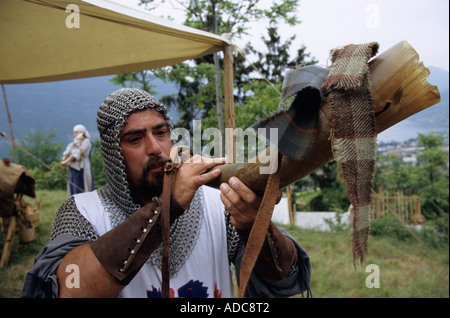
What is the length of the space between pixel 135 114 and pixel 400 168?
14.3 meters

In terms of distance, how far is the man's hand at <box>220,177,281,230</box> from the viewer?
1.37 meters

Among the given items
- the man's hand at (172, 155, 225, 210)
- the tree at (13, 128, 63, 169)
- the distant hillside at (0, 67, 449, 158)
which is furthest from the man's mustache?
the distant hillside at (0, 67, 449, 158)

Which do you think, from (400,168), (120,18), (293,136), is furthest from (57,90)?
(293,136)

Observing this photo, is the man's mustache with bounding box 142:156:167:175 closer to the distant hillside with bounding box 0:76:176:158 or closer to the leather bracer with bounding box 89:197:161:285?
the leather bracer with bounding box 89:197:161:285

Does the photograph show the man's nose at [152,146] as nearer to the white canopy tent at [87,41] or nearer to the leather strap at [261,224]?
the leather strap at [261,224]

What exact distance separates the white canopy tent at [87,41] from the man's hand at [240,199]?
2406 mm

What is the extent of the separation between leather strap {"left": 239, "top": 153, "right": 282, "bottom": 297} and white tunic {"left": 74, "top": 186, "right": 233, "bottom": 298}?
28.7 inches

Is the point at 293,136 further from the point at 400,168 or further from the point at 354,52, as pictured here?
the point at 400,168

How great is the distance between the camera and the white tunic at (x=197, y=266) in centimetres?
188

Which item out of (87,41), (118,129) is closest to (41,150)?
(87,41)

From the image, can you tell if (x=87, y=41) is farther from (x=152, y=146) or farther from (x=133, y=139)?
(x=152, y=146)

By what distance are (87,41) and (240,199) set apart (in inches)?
123

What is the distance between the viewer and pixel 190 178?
145cm
